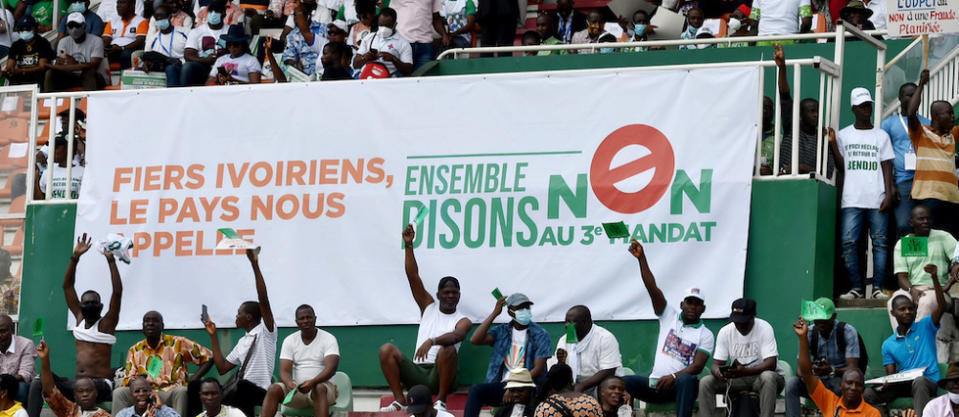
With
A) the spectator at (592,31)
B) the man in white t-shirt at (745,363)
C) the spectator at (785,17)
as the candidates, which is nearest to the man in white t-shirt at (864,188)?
the man in white t-shirt at (745,363)

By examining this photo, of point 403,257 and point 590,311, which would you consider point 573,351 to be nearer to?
point 590,311

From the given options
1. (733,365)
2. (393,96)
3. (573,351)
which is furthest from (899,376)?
(393,96)

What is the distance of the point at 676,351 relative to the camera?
608 inches

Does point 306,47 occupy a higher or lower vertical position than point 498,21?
lower

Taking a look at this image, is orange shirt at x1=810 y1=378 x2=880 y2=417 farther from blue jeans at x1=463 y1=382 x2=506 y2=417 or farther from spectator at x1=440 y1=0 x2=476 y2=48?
spectator at x1=440 y1=0 x2=476 y2=48

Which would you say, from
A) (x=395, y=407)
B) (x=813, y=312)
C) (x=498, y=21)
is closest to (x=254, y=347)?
(x=395, y=407)

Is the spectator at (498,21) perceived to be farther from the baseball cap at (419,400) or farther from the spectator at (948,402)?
the spectator at (948,402)

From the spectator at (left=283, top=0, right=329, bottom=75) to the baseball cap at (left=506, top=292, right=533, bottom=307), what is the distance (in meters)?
5.91

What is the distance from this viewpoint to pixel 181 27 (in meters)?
22.5

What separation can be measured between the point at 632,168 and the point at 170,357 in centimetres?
418

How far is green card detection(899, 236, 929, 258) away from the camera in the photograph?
599 inches

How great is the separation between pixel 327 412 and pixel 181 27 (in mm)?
8086

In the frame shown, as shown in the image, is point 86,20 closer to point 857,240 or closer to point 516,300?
point 516,300

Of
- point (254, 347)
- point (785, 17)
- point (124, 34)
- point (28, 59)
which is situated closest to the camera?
point (254, 347)
